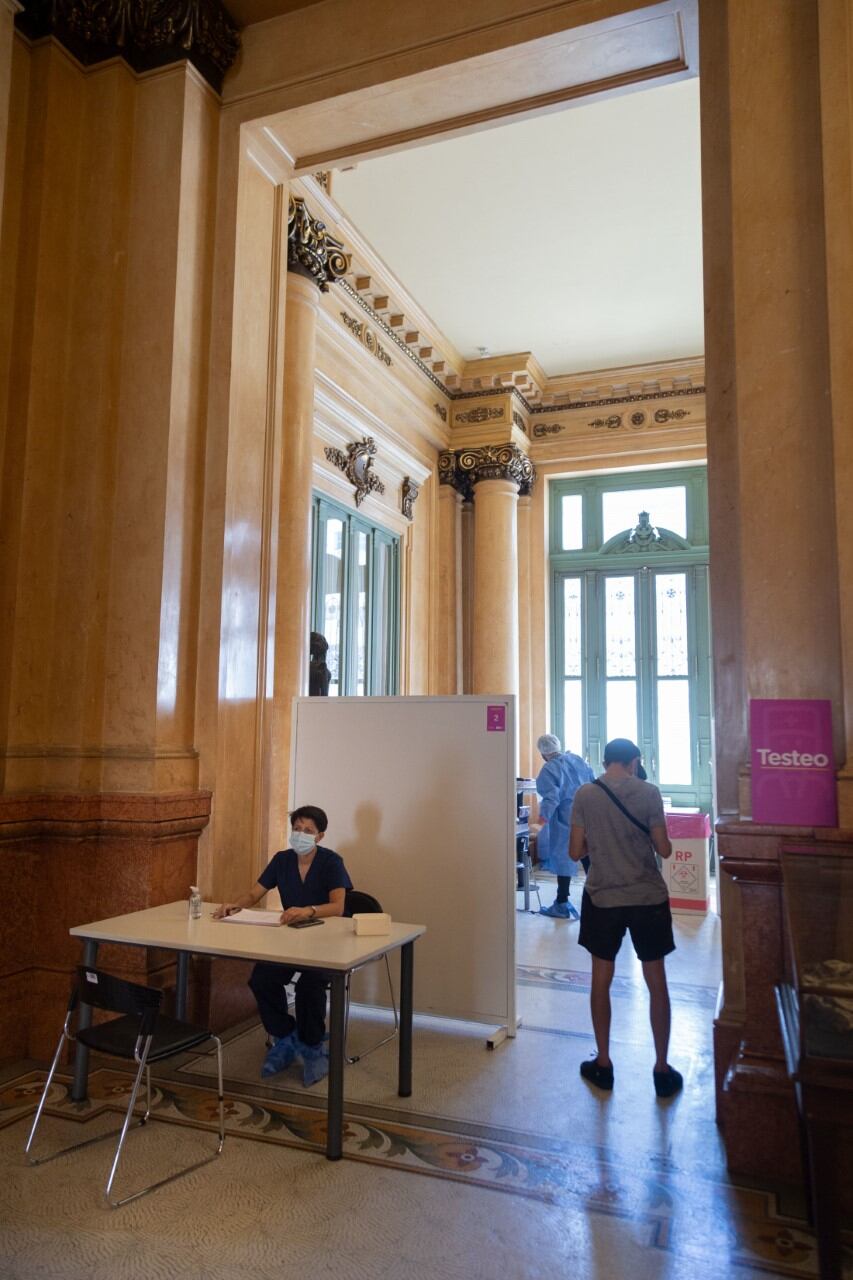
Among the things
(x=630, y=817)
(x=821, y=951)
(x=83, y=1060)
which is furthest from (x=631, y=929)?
(x=83, y=1060)

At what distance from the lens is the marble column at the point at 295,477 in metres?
5.89

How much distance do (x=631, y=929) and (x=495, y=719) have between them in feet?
3.98

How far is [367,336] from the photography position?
8.56 m

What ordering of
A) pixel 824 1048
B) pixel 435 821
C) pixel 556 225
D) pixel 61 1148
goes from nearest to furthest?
pixel 824 1048 → pixel 61 1148 → pixel 435 821 → pixel 556 225

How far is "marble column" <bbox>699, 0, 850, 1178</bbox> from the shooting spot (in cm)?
317

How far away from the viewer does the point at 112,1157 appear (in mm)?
3180

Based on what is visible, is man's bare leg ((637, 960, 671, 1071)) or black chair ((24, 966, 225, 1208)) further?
man's bare leg ((637, 960, 671, 1071))

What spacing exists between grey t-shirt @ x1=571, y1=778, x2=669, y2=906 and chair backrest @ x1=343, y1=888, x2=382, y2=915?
1053 mm

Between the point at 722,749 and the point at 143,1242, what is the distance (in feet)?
8.45

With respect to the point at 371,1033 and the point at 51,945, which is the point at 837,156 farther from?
the point at 51,945

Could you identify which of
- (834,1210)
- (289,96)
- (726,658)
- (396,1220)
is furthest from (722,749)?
(289,96)

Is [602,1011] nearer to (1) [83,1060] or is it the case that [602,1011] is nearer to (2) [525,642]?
(1) [83,1060]

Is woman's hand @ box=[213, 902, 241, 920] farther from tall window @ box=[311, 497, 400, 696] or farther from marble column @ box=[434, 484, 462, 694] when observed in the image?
marble column @ box=[434, 484, 462, 694]

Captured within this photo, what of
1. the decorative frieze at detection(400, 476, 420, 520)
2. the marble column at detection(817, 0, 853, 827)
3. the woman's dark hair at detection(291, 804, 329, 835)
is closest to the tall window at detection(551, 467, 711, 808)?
the decorative frieze at detection(400, 476, 420, 520)
